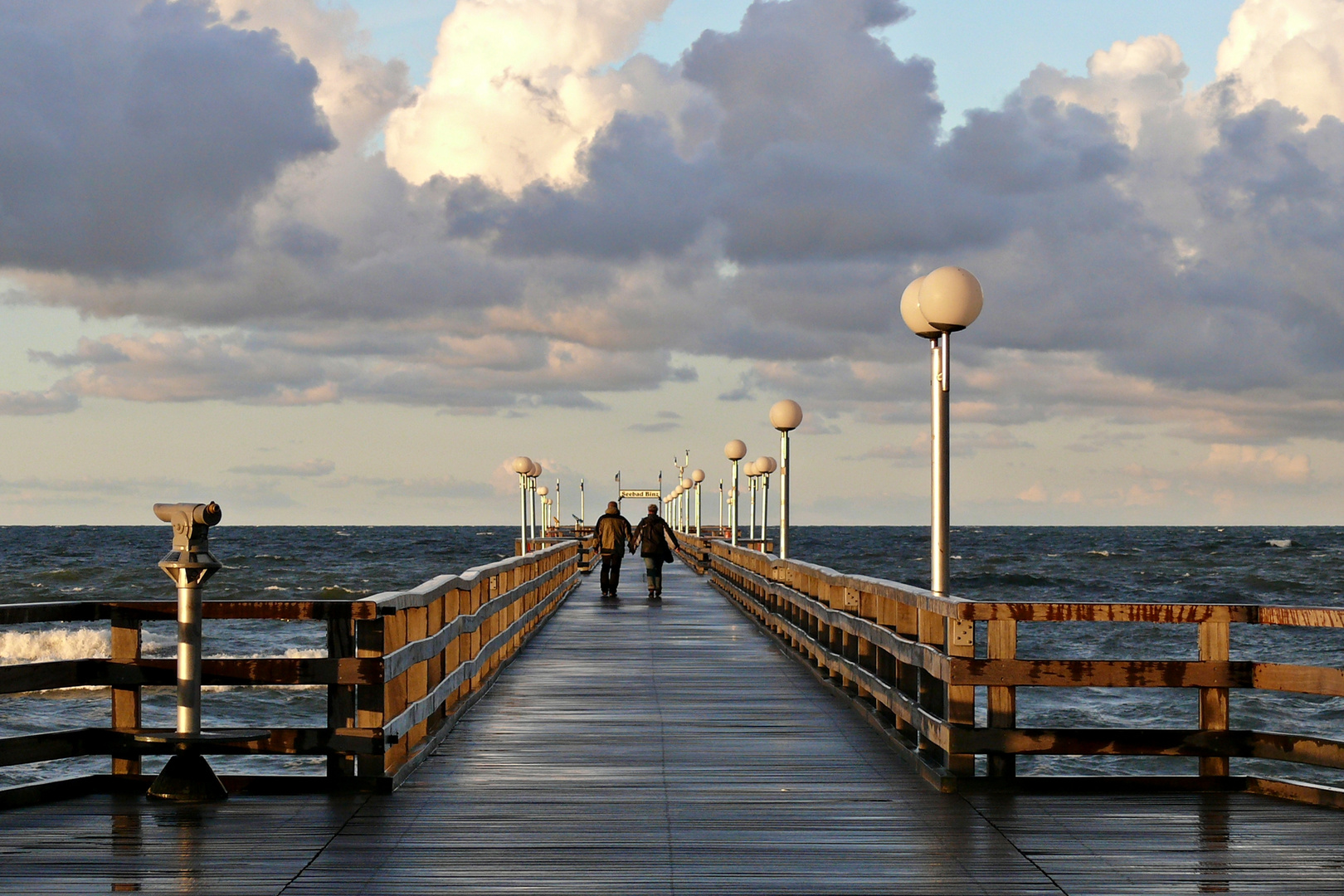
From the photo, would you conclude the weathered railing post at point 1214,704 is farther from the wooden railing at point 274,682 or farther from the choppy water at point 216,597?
the choppy water at point 216,597

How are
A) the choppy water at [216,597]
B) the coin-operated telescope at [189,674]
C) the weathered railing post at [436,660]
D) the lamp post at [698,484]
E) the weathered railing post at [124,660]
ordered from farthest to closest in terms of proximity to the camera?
1. the lamp post at [698,484]
2. the choppy water at [216,597]
3. the weathered railing post at [436,660]
4. the weathered railing post at [124,660]
5. the coin-operated telescope at [189,674]

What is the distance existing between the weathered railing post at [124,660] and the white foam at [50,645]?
34656mm

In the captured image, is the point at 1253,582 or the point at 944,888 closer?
the point at 944,888

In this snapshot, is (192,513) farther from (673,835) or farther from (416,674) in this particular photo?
(673,835)

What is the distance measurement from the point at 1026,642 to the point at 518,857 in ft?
122

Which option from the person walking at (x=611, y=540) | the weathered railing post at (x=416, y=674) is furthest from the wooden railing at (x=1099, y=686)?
the person walking at (x=611, y=540)

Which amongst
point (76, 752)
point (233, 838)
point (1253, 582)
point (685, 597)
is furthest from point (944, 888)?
point (1253, 582)

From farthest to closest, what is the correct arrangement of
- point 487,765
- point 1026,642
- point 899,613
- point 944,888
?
point 1026,642 < point 899,613 < point 487,765 < point 944,888

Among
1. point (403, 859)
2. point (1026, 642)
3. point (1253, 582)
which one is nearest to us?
point (403, 859)

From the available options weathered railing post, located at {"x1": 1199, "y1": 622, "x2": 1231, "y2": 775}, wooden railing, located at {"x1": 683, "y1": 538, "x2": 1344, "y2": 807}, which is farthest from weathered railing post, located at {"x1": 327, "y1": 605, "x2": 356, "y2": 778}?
weathered railing post, located at {"x1": 1199, "y1": 622, "x2": 1231, "y2": 775}

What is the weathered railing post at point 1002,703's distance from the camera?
7.90 metres

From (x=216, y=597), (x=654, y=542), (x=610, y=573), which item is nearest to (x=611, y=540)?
(x=654, y=542)

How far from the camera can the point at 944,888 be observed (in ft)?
19.6

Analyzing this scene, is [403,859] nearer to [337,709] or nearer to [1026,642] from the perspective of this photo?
[337,709]
